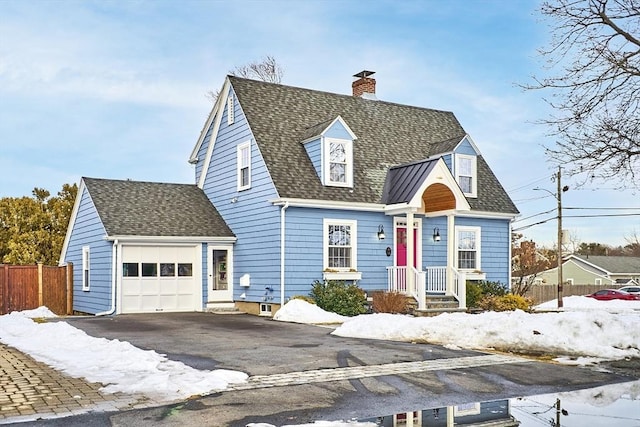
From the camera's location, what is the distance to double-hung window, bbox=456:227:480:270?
2416cm

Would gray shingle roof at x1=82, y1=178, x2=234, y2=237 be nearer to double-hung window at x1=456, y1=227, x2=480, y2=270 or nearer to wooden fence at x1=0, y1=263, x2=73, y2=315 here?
wooden fence at x1=0, y1=263, x2=73, y2=315

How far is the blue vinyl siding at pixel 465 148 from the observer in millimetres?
24297

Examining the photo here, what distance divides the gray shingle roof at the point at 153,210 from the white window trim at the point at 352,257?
13.3ft

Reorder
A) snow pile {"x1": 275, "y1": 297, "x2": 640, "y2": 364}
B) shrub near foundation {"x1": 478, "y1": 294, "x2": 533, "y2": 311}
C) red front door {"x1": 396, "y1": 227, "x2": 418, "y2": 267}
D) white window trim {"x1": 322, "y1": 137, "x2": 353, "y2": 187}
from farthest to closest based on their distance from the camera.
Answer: red front door {"x1": 396, "y1": 227, "x2": 418, "y2": 267}, shrub near foundation {"x1": 478, "y1": 294, "x2": 533, "y2": 311}, white window trim {"x1": 322, "y1": 137, "x2": 353, "y2": 187}, snow pile {"x1": 275, "y1": 297, "x2": 640, "y2": 364}

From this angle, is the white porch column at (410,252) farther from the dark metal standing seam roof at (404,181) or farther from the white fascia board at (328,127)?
the white fascia board at (328,127)

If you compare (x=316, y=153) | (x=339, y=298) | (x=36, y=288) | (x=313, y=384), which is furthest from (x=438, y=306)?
(x=36, y=288)

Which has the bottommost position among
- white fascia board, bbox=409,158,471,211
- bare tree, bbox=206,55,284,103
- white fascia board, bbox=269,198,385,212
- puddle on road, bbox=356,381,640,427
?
puddle on road, bbox=356,381,640,427

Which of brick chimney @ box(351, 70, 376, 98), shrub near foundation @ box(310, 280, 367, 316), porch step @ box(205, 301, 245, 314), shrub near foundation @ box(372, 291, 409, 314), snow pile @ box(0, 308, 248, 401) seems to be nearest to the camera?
snow pile @ box(0, 308, 248, 401)

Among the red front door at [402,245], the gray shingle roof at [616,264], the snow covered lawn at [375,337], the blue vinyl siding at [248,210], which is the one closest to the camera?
the snow covered lawn at [375,337]

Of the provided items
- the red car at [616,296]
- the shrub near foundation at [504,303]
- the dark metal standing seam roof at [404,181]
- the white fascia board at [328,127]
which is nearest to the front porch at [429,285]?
the shrub near foundation at [504,303]

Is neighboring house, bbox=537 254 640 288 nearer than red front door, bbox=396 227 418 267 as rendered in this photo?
No

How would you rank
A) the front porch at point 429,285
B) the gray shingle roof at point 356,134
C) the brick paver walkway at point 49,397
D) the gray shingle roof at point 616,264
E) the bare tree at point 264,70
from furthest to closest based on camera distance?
the gray shingle roof at point 616,264, the bare tree at point 264,70, the gray shingle roof at point 356,134, the front porch at point 429,285, the brick paver walkway at point 49,397

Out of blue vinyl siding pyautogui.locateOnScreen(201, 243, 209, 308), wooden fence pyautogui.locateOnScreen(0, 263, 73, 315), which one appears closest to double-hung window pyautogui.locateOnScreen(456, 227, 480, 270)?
blue vinyl siding pyautogui.locateOnScreen(201, 243, 209, 308)

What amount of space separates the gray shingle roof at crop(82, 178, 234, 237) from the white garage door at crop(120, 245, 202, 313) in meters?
0.67
